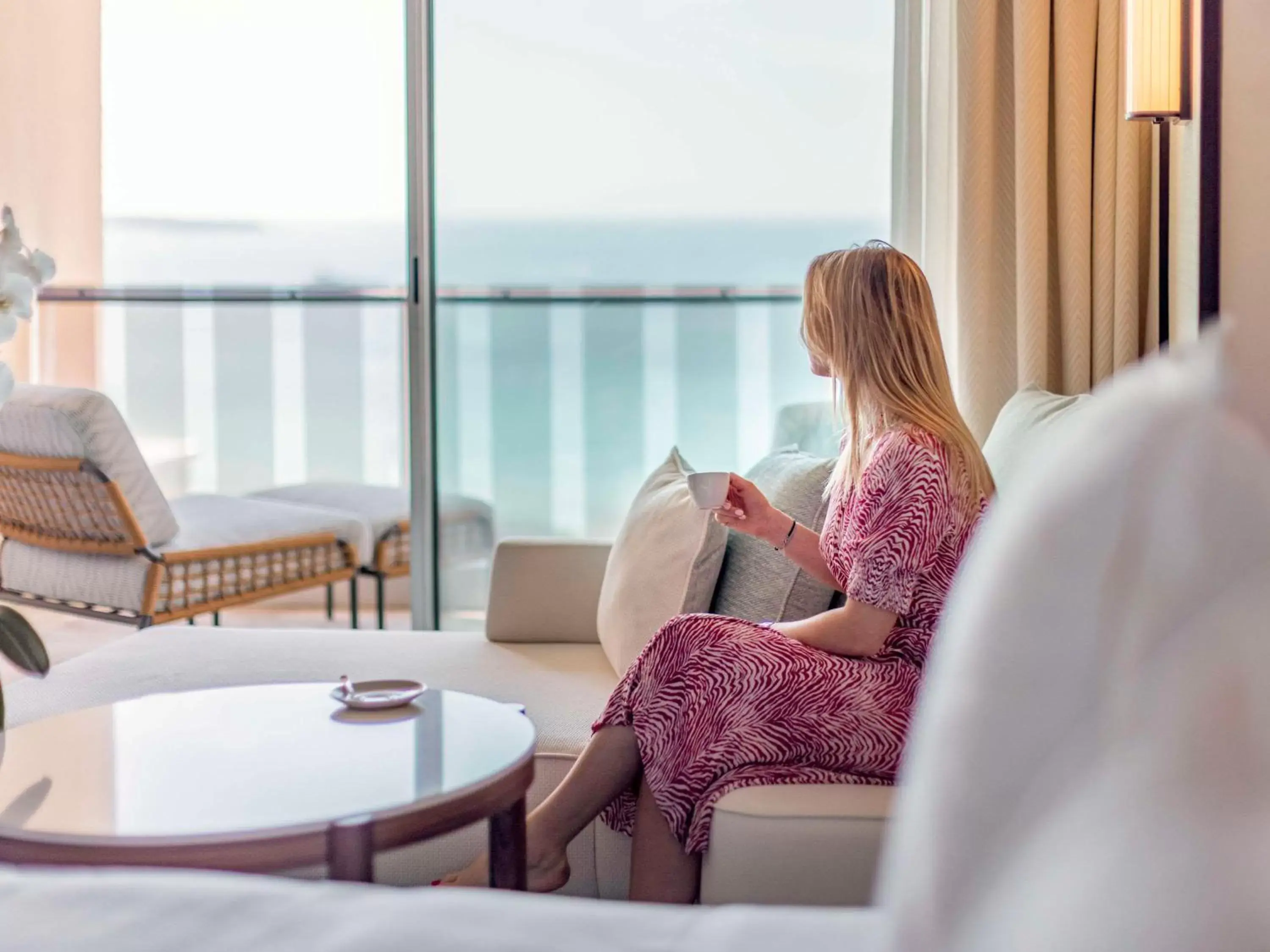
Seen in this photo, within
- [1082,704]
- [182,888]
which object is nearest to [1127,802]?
[1082,704]

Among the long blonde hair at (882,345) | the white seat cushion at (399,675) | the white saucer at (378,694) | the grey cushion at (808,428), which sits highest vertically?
the long blonde hair at (882,345)

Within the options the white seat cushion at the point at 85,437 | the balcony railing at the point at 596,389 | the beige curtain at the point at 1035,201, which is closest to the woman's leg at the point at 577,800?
the beige curtain at the point at 1035,201

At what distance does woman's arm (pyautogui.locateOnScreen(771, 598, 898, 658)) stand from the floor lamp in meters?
1.20

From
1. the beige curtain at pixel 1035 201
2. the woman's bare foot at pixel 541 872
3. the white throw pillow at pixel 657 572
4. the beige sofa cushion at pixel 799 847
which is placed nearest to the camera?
the beige sofa cushion at pixel 799 847

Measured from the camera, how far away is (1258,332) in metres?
2.43

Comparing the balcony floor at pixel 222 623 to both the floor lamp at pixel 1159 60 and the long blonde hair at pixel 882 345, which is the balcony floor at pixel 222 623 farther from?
the floor lamp at pixel 1159 60

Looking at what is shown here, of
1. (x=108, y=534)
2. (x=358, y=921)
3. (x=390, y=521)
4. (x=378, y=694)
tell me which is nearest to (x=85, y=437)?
(x=108, y=534)

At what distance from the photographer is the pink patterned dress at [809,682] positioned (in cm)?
180

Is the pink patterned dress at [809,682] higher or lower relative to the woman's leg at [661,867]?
higher

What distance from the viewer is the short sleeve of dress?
1.86 meters

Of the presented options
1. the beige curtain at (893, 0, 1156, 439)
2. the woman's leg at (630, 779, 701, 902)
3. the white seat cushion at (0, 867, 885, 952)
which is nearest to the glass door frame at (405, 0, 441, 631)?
the beige curtain at (893, 0, 1156, 439)

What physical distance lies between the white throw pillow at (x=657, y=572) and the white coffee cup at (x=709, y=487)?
36 cm

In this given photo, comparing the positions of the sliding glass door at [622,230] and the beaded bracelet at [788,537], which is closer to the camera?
the beaded bracelet at [788,537]

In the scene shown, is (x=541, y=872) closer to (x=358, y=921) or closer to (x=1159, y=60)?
(x=358, y=921)
